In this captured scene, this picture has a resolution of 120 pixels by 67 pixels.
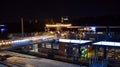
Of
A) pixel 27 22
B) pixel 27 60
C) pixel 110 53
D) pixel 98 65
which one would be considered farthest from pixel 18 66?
pixel 27 22

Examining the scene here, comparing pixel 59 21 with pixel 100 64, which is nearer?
pixel 100 64

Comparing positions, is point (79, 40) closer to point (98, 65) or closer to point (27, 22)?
point (98, 65)

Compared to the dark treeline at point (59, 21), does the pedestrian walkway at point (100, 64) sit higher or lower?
lower

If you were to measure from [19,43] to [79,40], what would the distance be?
9.02 m

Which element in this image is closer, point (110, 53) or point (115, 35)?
point (115, 35)

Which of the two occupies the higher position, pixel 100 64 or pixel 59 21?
pixel 59 21

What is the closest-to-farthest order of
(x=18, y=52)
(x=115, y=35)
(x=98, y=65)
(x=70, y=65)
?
(x=98, y=65) < (x=70, y=65) < (x=115, y=35) < (x=18, y=52)

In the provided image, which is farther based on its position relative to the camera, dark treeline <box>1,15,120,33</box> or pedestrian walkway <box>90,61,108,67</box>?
dark treeline <box>1,15,120,33</box>

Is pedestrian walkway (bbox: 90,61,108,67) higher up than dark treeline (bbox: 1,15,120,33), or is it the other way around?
dark treeline (bbox: 1,15,120,33)

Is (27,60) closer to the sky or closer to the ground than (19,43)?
closer to the ground

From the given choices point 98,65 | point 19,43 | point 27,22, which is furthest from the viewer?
point 27,22

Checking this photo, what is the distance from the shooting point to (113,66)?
21.0 metres

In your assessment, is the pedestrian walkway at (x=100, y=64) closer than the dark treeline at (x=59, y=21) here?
Yes

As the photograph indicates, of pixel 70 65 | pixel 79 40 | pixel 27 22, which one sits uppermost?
pixel 27 22
